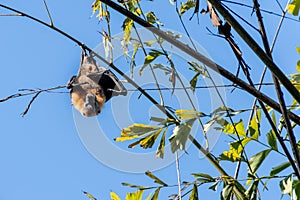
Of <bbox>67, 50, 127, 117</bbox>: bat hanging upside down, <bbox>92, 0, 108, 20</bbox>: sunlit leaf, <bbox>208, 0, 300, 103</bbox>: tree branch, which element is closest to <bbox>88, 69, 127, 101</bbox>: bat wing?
<bbox>67, 50, 127, 117</bbox>: bat hanging upside down

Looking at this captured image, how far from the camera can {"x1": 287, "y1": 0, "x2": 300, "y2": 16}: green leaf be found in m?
1.10

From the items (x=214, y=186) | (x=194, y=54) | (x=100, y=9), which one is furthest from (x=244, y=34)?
(x=100, y=9)

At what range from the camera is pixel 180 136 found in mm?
1049

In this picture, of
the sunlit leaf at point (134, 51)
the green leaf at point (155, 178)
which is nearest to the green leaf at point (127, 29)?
the sunlit leaf at point (134, 51)

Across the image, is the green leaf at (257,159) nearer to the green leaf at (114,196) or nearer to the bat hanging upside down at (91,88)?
the green leaf at (114,196)

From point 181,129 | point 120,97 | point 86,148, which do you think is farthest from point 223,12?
point 120,97

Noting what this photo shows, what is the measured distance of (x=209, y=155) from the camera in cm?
111

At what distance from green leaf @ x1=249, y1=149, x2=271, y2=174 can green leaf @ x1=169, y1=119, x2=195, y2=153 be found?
0.60 feet

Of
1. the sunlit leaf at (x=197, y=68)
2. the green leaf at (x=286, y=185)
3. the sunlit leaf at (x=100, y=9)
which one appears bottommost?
the green leaf at (x=286, y=185)

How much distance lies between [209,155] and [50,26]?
0.44 m

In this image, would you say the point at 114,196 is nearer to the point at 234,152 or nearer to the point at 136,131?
the point at 136,131

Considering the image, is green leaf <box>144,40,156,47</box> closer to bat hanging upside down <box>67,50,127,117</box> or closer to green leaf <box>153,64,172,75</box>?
green leaf <box>153,64,172,75</box>

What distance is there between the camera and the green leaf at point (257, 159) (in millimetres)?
1125

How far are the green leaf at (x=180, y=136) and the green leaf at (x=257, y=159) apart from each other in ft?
0.60
